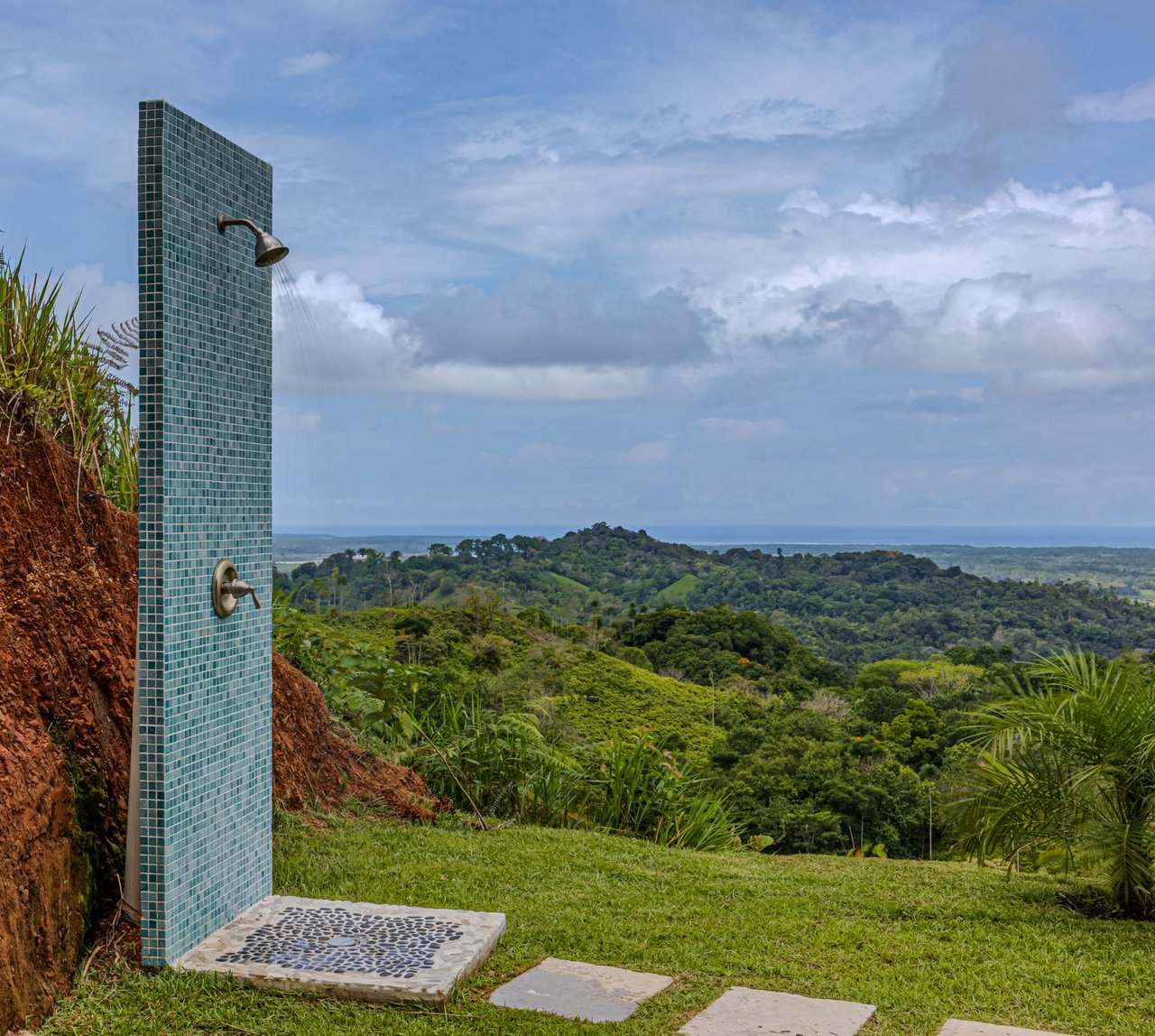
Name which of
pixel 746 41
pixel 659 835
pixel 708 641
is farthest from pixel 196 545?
pixel 708 641

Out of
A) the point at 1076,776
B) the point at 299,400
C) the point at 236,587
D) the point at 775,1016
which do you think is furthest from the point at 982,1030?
the point at 299,400

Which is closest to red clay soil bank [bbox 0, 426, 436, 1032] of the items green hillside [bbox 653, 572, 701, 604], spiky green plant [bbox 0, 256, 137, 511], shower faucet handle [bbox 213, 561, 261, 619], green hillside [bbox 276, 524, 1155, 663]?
spiky green plant [bbox 0, 256, 137, 511]

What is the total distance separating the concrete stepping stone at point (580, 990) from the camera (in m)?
3.25

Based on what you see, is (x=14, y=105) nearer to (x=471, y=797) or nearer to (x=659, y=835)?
(x=471, y=797)

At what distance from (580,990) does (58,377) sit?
304cm

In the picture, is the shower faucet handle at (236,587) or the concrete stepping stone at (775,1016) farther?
the shower faucet handle at (236,587)

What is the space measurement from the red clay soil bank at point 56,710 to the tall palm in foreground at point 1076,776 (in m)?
3.84

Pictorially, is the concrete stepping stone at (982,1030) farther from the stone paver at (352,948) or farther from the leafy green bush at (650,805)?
the leafy green bush at (650,805)

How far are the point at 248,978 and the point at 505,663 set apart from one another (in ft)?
33.9

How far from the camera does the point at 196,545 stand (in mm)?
3645

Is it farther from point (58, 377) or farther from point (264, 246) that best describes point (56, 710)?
point (264, 246)

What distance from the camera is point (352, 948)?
3588mm

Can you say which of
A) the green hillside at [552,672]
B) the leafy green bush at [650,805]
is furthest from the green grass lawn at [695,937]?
the green hillside at [552,672]

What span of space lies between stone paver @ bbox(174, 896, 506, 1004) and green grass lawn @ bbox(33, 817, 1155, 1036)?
64 mm
